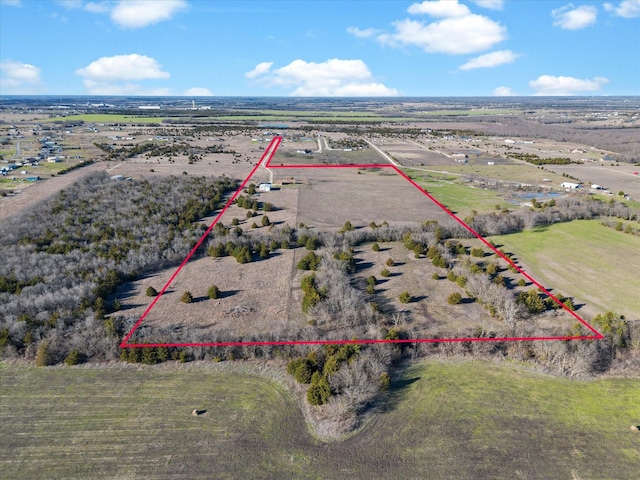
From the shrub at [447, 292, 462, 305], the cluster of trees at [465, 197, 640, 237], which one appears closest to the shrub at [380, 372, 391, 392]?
the shrub at [447, 292, 462, 305]

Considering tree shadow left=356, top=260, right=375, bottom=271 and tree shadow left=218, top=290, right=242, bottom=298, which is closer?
tree shadow left=218, top=290, right=242, bottom=298

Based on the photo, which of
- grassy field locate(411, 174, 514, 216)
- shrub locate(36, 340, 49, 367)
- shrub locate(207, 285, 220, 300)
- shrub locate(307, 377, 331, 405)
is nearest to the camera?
shrub locate(307, 377, 331, 405)

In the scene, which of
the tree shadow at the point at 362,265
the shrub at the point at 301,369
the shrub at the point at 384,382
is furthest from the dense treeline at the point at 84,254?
the tree shadow at the point at 362,265

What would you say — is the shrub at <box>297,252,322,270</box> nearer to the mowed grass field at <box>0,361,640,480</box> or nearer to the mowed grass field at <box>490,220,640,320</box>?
the mowed grass field at <box>0,361,640,480</box>

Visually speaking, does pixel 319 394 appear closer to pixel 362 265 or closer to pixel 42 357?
pixel 42 357

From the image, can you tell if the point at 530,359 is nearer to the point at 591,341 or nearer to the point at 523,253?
the point at 591,341

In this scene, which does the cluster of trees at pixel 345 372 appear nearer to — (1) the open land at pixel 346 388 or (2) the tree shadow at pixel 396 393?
(1) the open land at pixel 346 388

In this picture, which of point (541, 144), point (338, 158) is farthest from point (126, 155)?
point (541, 144)
